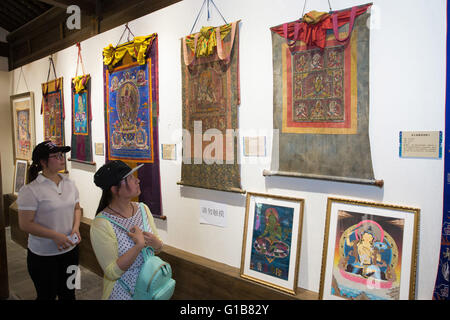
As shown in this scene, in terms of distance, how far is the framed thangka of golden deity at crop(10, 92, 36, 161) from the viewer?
200 inches

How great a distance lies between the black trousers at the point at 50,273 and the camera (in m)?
2.14

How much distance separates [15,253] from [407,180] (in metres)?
5.15

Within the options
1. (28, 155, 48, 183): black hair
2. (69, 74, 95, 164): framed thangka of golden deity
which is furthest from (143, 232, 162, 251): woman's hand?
(69, 74, 95, 164): framed thangka of golden deity

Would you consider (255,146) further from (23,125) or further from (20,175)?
(20,175)

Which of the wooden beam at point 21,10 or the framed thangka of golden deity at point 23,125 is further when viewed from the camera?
the framed thangka of golden deity at point 23,125

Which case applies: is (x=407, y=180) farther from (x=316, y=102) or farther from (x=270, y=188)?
(x=270, y=188)

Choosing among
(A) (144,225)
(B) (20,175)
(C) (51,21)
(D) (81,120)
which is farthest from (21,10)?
(A) (144,225)

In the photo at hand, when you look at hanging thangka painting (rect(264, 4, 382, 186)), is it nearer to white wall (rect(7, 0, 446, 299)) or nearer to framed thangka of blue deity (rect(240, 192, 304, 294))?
white wall (rect(7, 0, 446, 299))

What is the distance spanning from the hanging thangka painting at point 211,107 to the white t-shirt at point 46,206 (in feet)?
3.28

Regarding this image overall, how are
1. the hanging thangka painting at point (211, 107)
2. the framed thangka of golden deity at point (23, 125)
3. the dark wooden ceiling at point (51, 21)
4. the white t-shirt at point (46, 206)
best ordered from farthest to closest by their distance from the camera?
the framed thangka of golden deity at point (23, 125), the dark wooden ceiling at point (51, 21), the hanging thangka painting at point (211, 107), the white t-shirt at point (46, 206)

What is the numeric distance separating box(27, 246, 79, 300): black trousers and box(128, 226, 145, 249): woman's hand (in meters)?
1.03

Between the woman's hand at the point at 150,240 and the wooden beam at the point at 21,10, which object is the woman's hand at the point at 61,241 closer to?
the woman's hand at the point at 150,240

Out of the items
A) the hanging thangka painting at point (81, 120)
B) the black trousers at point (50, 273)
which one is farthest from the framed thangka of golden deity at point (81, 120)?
the black trousers at point (50, 273)

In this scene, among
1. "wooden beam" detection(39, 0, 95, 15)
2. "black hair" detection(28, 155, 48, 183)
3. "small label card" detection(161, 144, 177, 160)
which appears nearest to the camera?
"black hair" detection(28, 155, 48, 183)
